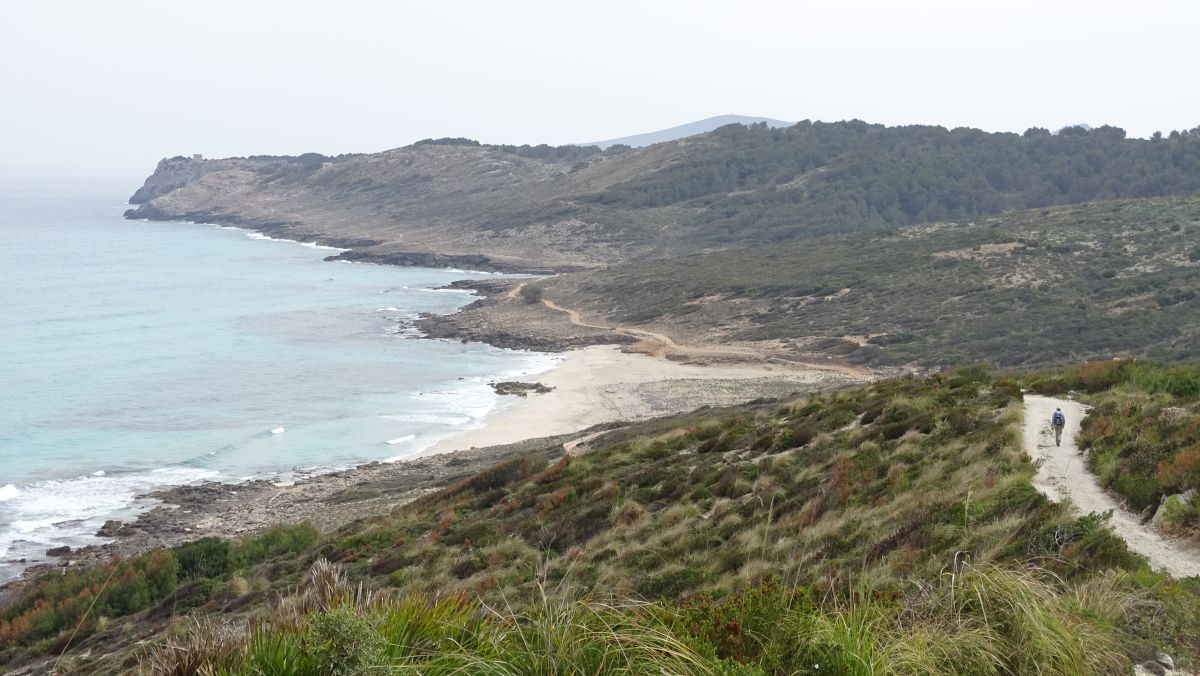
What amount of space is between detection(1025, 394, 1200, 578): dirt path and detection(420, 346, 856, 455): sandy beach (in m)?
22.8

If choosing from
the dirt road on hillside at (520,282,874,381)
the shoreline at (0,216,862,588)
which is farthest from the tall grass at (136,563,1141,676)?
the dirt road on hillside at (520,282,874,381)

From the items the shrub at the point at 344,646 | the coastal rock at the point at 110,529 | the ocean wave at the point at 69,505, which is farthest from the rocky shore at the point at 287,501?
the shrub at the point at 344,646

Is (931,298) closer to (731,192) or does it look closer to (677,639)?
(677,639)

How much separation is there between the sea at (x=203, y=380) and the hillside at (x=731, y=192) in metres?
15.7

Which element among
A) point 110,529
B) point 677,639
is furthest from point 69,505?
point 677,639

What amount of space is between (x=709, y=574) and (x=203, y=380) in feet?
147

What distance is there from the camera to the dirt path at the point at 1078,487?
336 inches

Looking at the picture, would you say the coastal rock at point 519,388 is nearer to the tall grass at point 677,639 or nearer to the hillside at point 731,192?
the tall grass at point 677,639

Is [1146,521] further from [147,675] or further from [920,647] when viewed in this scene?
[147,675]

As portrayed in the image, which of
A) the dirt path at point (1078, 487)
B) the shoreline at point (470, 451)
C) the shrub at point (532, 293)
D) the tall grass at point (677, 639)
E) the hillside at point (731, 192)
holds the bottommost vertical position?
the shoreline at point (470, 451)

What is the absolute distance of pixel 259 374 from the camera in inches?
2052

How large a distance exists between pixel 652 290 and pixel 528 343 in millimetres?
14955

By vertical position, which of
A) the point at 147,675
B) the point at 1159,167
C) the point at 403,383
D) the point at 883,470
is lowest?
the point at 403,383

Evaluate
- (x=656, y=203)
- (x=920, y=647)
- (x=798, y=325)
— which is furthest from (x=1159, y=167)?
(x=920, y=647)
